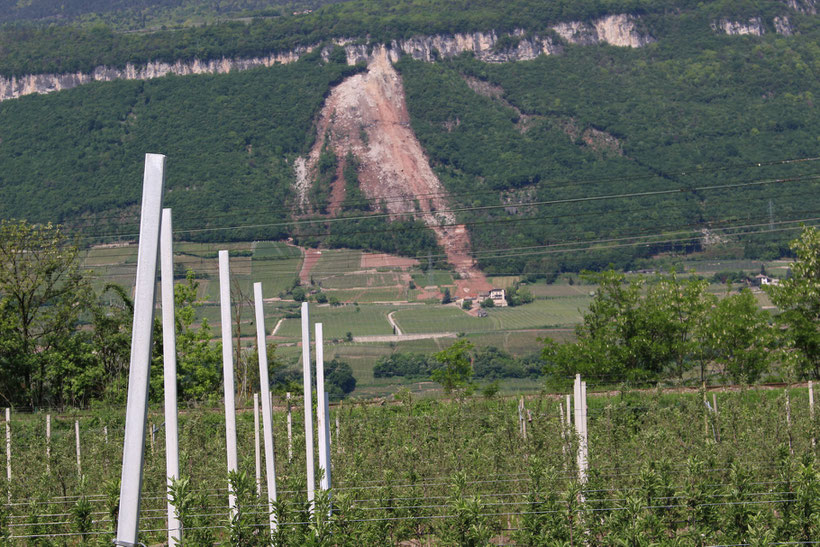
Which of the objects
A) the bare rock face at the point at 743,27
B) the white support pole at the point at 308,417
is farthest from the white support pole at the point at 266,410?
the bare rock face at the point at 743,27

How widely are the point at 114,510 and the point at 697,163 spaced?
109283 millimetres

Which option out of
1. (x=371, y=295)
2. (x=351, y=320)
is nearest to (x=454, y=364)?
(x=351, y=320)

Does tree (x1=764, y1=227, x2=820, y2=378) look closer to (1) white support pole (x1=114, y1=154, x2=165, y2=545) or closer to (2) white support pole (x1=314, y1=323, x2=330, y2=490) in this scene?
(2) white support pole (x1=314, y1=323, x2=330, y2=490)

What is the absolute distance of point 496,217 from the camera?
106 metres

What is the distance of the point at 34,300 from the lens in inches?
1496

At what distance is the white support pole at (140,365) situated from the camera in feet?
23.5

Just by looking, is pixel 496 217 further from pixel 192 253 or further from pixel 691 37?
pixel 691 37

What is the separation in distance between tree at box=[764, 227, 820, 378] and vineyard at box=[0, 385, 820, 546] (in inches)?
390

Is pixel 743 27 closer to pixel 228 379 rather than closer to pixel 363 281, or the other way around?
pixel 363 281

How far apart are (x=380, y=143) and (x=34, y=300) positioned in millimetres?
106425

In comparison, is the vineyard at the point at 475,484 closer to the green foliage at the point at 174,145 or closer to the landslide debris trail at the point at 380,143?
the green foliage at the point at 174,145

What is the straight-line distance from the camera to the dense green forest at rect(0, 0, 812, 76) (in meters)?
148

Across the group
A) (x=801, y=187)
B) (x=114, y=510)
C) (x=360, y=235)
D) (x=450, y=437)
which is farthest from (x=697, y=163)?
(x=114, y=510)

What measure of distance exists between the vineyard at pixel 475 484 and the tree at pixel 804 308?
9911mm
